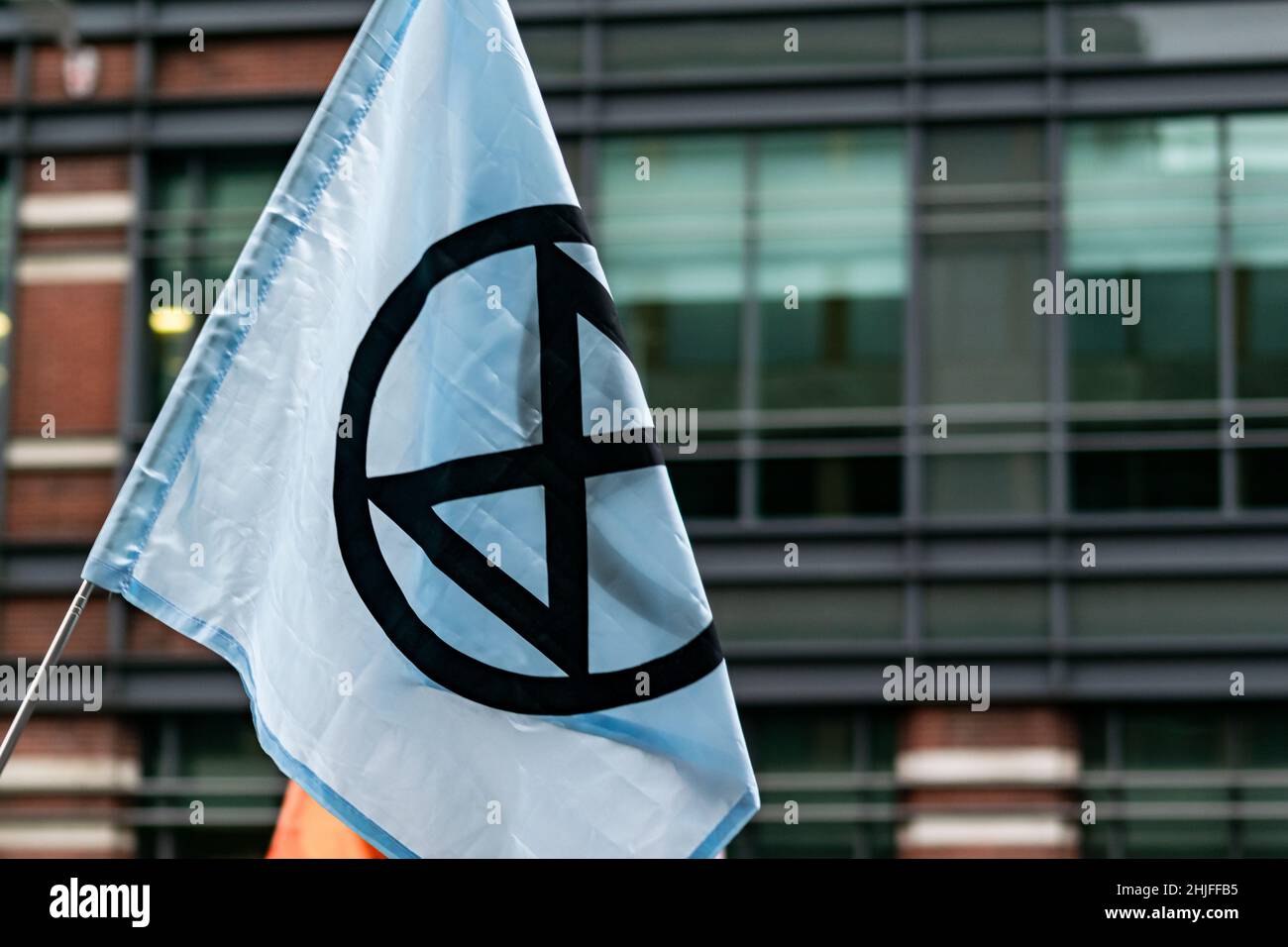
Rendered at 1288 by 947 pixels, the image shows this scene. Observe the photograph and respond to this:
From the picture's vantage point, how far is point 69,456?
44.8ft

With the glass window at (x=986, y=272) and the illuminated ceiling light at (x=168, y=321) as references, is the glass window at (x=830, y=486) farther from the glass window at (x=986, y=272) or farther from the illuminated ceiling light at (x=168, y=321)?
the illuminated ceiling light at (x=168, y=321)

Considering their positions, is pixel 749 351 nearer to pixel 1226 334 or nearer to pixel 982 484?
pixel 982 484

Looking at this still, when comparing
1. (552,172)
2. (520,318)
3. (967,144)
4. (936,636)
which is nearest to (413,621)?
(520,318)

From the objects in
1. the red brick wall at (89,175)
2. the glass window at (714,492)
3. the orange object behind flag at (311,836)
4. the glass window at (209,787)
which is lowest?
the glass window at (209,787)

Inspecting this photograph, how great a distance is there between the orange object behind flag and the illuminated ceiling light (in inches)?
322

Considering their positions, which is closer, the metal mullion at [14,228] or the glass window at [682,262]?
the glass window at [682,262]

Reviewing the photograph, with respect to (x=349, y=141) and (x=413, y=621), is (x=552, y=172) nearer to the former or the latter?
(x=349, y=141)

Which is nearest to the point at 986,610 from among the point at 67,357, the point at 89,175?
the point at 67,357

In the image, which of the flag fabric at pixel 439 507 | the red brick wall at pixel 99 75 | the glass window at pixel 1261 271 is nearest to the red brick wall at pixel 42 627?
Answer: the red brick wall at pixel 99 75

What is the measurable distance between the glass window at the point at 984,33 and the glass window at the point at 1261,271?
5.79 ft

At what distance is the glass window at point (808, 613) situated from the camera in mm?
12969

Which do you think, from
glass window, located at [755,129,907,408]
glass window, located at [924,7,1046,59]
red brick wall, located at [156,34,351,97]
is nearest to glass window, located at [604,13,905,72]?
glass window, located at [924,7,1046,59]

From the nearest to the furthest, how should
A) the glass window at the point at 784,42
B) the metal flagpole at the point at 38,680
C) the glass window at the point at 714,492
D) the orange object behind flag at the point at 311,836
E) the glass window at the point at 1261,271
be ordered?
the metal flagpole at the point at 38,680, the orange object behind flag at the point at 311,836, the glass window at the point at 1261,271, the glass window at the point at 714,492, the glass window at the point at 784,42

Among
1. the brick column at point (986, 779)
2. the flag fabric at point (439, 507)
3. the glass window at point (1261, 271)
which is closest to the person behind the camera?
the flag fabric at point (439, 507)
